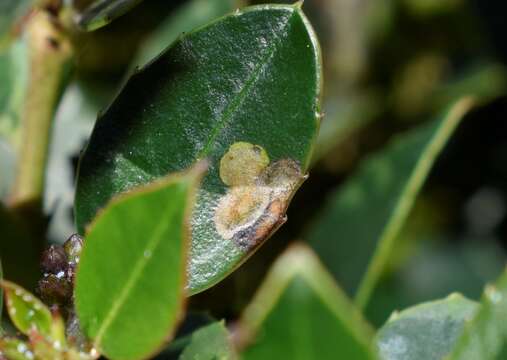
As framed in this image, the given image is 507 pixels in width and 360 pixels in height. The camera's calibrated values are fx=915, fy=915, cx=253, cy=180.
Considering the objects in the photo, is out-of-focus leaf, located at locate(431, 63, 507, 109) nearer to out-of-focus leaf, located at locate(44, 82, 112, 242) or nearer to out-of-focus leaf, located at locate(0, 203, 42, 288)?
out-of-focus leaf, located at locate(44, 82, 112, 242)

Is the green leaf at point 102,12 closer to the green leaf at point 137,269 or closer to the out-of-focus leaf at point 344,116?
the green leaf at point 137,269

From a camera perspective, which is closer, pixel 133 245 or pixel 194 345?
pixel 133 245

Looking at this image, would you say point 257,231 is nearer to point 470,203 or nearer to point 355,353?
point 355,353

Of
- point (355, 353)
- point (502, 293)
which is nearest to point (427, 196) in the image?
point (502, 293)

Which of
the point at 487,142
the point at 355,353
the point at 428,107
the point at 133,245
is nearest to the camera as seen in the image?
the point at 355,353

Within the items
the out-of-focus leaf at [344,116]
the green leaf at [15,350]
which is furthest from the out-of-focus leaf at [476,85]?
the green leaf at [15,350]

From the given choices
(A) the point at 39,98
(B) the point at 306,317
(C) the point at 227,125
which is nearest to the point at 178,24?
(A) the point at 39,98

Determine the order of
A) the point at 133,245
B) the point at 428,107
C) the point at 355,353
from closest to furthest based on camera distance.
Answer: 1. the point at 355,353
2. the point at 133,245
3. the point at 428,107
